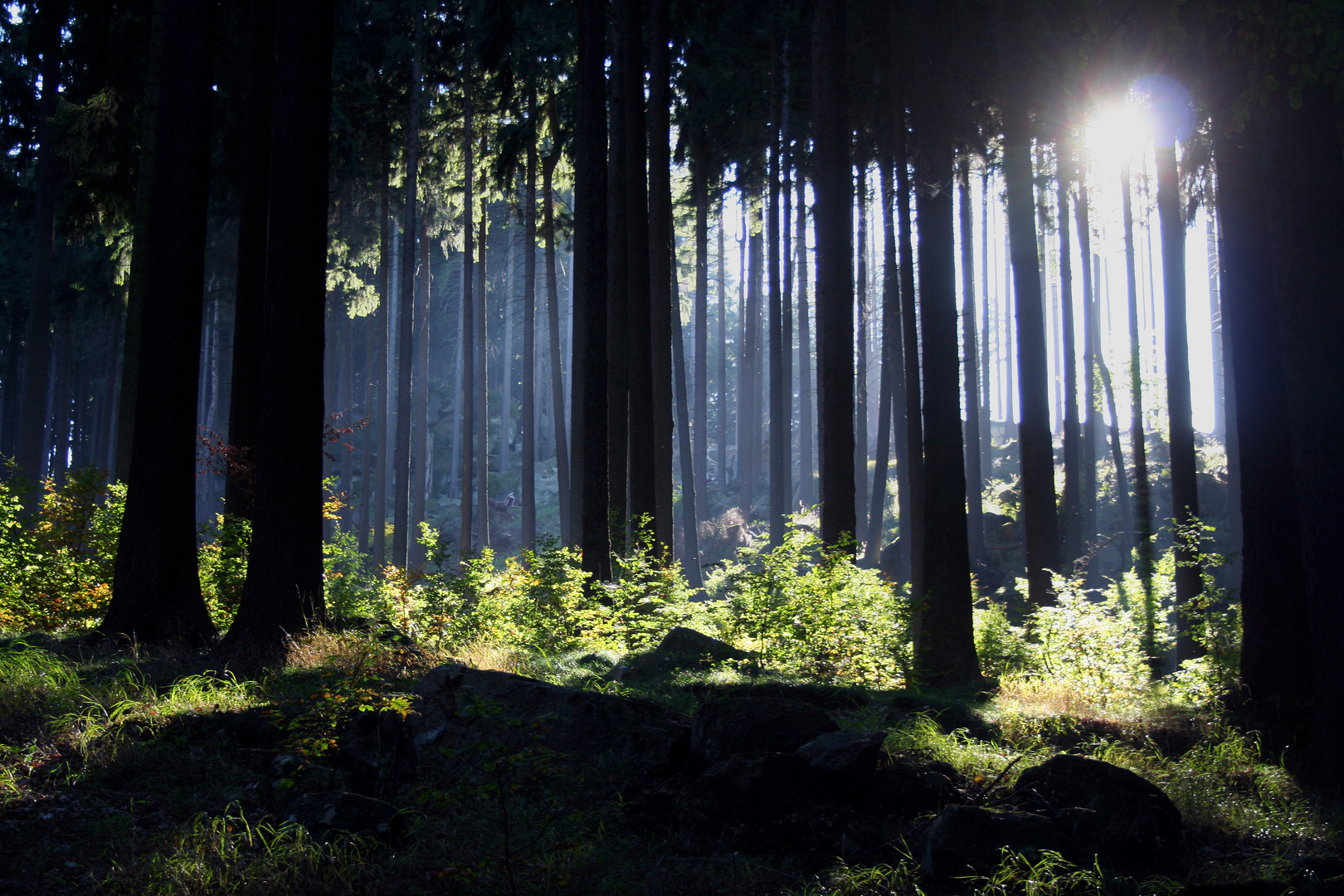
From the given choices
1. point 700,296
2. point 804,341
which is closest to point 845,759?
point 700,296

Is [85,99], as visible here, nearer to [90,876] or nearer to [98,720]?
[98,720]

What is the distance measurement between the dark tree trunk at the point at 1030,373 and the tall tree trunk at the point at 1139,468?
1.71 meters

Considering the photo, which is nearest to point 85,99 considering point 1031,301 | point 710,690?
point 710,690

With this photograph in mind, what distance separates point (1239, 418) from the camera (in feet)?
22.5

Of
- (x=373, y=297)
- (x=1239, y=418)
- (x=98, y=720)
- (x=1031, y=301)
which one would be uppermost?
(x=373, y=297)

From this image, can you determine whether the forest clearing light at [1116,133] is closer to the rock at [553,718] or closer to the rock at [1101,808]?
→ the rock at [1101,808]

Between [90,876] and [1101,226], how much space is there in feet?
82.9

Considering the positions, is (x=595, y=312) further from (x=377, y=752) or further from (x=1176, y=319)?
(x=1176, y=319)

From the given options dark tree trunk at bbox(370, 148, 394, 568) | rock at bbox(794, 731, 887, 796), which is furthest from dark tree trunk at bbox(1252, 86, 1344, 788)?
dark tree trunk at bbox(370, 148, 394, 568)

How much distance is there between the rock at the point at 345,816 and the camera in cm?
436

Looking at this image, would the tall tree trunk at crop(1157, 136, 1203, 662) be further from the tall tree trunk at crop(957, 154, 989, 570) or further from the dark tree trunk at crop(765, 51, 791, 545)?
the dark tree trunk at crop(765, 51, 791, 545)

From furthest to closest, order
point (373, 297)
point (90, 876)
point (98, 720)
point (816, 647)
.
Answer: point (373, 297), point (816, 647), point (98, 720), point (90, 876)

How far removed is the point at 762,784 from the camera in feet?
16.1

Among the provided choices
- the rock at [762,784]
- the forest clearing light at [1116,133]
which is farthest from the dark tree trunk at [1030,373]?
the rock at [762,784]
